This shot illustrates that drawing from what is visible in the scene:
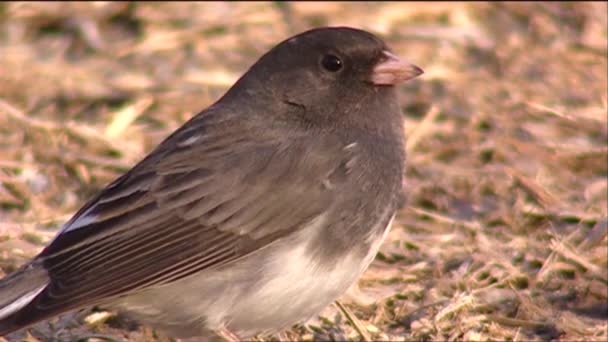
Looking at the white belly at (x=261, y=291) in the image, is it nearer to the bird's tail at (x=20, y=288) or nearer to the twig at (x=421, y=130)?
the bird's tail at (x=20, y=288)

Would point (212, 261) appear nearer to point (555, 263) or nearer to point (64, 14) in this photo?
point (555, 263)

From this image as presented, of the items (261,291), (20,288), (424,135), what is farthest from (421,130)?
(20,288)

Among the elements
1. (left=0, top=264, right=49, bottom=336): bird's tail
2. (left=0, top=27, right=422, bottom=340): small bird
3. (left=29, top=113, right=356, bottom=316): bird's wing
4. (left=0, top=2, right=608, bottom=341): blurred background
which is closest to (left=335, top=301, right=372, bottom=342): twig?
(left=0, top=2, right=608, bottom=341): blurred background

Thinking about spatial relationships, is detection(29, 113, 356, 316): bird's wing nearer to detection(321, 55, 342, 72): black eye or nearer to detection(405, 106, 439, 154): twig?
detection(321, 55, 342, 72): black eye

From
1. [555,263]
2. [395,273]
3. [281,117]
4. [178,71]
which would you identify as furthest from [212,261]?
[178,71]

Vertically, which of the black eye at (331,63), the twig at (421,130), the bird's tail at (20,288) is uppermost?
the black eye at (331,63)

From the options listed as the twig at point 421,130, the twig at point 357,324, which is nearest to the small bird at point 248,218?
the twig at point 357,324

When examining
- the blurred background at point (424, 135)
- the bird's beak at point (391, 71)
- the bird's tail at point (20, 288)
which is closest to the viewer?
the bird's tail at point (20, 288)
